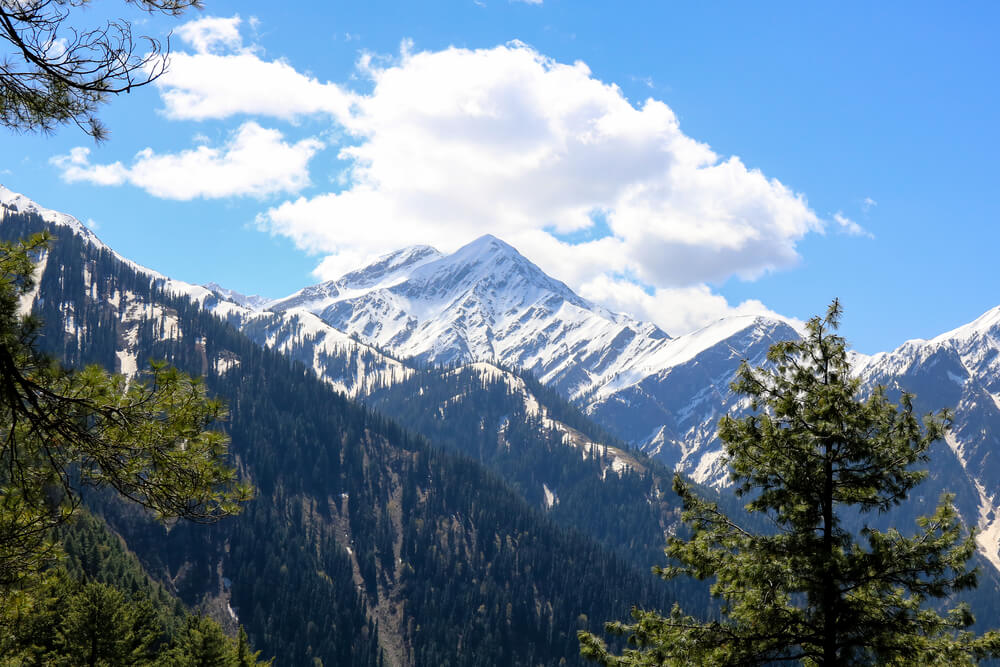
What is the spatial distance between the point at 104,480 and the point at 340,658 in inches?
7425

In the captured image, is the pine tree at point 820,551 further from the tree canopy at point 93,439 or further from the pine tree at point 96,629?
the pine tree at point 96,629

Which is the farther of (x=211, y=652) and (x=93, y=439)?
(x=211, y=652)

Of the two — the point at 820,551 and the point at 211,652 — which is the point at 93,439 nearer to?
the point at 820,551

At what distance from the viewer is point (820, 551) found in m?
16.9

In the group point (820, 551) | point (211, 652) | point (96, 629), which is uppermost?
point (820, 551)

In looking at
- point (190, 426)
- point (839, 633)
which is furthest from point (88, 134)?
point (839, 633)

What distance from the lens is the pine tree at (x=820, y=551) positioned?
52.9ft

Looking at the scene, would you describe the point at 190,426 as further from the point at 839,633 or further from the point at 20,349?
the point at 839,633

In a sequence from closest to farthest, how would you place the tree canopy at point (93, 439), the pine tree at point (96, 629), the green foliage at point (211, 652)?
the tree canopy at point (93, 439)
the pine tree at point (96, 629)
the green foliage at point (211, 652)

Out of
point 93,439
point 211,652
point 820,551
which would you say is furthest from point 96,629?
point 820,551

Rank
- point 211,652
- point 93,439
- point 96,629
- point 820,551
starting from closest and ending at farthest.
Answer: point 93,439 → point 820,551 → point 96,629 → point 211,652

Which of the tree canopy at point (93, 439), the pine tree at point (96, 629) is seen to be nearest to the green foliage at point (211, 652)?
the pine tree at point (96, 629)

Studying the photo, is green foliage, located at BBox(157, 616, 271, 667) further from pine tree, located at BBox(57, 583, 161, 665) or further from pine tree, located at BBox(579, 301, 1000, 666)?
pine tree, located at BBox(579, 301, 1000, 666)

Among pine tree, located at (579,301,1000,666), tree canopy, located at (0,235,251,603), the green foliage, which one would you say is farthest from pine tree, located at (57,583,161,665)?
pine tree, located at (579,301,1000,666)
